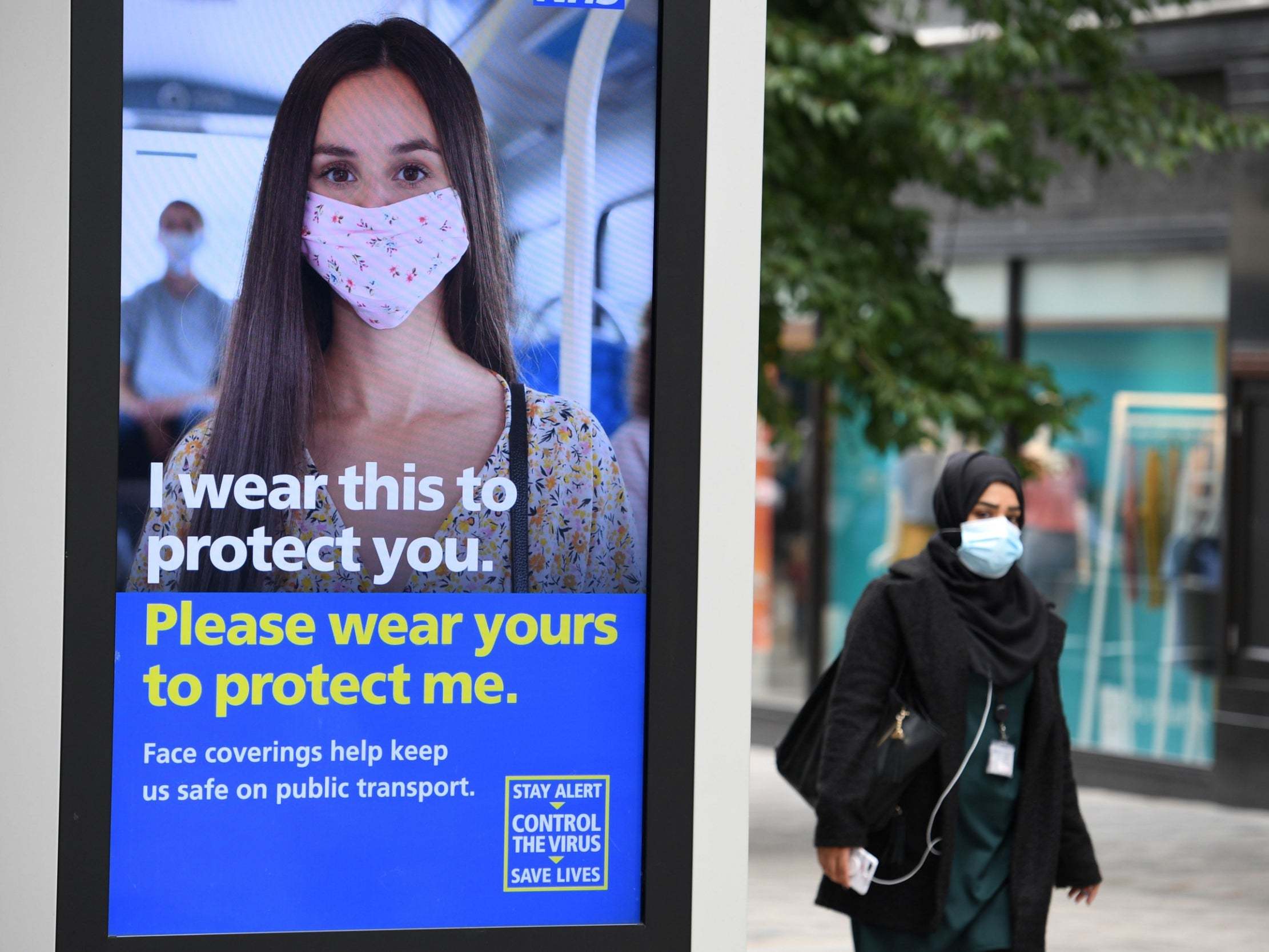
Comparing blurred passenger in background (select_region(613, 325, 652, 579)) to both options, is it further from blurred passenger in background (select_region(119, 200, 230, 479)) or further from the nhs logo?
blurred passenger in background (select_region(119, 200, 230, 479))

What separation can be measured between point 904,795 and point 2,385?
2596 mm

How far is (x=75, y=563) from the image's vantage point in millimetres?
3201

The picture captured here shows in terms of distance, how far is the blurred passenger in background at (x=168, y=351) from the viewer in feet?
10.6

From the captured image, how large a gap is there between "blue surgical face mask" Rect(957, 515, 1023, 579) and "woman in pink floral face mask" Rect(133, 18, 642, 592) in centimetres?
169

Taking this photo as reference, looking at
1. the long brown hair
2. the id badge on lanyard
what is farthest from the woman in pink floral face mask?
the id badge on lanyard

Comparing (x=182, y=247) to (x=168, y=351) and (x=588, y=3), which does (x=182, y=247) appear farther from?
(x=588, y=3)

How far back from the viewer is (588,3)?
339 centimetres

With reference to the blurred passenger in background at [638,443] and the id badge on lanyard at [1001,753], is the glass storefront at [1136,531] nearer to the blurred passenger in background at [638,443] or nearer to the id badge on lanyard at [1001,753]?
the id badge on lanyard at [1001,753]

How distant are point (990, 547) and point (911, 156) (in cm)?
461

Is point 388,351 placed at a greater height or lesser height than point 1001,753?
greater

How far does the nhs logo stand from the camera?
3.38m

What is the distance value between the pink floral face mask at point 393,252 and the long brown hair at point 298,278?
28 mm

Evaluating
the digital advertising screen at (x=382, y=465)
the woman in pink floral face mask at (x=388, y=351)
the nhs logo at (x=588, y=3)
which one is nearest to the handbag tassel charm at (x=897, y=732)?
the digital advertising screen at (x=382, y=465)

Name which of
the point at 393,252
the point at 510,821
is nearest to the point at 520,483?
the point at 393,252
